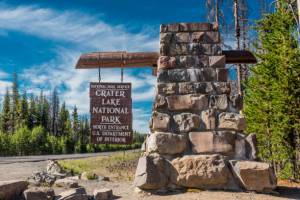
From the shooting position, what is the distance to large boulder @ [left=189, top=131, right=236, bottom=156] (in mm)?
6445

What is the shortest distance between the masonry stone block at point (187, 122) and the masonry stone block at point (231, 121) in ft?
1.36

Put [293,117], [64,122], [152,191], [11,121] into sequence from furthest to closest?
[64,122]
[11,121]
[293,117]
[152,191]

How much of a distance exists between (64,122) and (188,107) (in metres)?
87.3

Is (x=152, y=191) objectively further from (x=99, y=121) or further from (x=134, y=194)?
(x=99, y=121)

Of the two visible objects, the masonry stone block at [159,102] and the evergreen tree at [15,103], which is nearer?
the masonry stone block at [159,102]

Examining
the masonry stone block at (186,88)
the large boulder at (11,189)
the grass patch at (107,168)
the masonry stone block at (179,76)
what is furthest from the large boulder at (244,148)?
the grass patch at (107,168)

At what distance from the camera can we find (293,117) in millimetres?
11867

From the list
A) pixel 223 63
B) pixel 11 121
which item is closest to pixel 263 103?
pixel 223 63

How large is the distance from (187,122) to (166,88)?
712 millimetres

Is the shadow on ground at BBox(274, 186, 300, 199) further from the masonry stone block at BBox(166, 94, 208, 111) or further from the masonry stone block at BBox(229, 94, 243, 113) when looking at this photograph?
the masonry stone block at BBox(166, 94, 208, 111)

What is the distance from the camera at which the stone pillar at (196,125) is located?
6.29 meters

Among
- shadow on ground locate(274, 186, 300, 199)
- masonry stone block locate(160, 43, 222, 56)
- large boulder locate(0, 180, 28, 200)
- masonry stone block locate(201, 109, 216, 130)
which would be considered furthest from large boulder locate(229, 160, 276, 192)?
large boulder locate(0, 180, 28, 200)

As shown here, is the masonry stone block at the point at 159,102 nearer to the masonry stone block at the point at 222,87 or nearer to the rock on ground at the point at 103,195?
the masonry stone block at the point at 222,87

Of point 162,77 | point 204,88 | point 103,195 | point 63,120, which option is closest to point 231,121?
point 204,88
